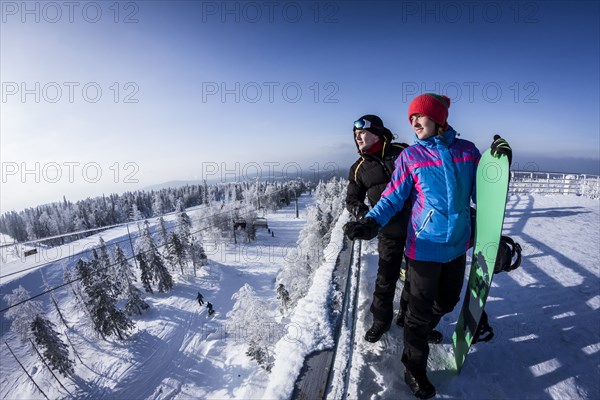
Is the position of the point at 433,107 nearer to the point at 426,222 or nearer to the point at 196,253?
the point at 426,222

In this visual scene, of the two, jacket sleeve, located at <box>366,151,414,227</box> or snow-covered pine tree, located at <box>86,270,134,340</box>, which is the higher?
jacket sleeve, located at <box>366,151,414,227</box>

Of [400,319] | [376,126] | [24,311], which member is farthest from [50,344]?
[376,126]

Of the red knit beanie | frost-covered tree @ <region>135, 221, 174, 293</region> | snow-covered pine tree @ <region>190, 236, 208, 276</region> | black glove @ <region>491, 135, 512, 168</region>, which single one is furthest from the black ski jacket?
snow-covered pine tree @ <region>190, 236, 208, 276</region>

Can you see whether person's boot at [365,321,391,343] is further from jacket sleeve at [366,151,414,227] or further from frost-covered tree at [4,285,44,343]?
frost-covered tree at [4,285,44,343]

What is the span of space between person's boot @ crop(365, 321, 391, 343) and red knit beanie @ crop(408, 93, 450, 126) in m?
2.23

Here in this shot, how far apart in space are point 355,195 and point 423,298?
4.47 feet

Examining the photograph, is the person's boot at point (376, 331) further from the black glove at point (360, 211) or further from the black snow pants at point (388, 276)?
the black glove at point (360, 211)

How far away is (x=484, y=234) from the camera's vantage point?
2.45 meters

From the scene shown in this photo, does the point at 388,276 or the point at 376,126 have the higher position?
the point at 376,126

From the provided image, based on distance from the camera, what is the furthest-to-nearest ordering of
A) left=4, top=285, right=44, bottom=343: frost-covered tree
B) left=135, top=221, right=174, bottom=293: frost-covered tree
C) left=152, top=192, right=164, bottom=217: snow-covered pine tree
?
left=152, top=192, right=164, bottom=217: snow-covered pine tree < left=135, top=221, right=174, bottom=293: frost-covered tree < left=4, top=285, right=44, bottom=343: frost-covered tree

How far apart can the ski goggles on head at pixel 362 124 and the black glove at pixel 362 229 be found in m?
1.18

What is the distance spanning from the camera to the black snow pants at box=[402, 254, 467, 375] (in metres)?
2.31

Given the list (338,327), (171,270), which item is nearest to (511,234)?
(338,327)

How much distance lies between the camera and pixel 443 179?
2248 millimetres
